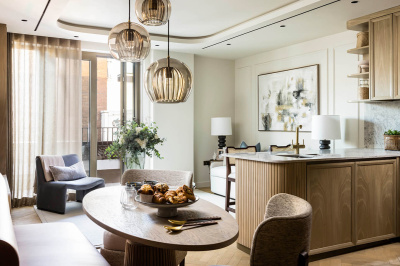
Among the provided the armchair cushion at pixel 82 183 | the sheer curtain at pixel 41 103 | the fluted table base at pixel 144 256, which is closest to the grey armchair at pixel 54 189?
the armchair cushion at pixel 82 183

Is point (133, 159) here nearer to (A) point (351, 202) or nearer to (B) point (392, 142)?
(A) point (351, 202)

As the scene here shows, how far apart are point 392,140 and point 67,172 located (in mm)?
4130

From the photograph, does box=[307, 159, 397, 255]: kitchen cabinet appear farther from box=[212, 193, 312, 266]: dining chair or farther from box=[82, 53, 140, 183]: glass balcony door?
box=[82, 53, 140, 183]: glass balcony door

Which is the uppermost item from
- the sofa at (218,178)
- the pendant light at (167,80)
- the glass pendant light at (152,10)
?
the glass pendant light at (152,10)

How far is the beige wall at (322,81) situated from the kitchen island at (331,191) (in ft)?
4.19

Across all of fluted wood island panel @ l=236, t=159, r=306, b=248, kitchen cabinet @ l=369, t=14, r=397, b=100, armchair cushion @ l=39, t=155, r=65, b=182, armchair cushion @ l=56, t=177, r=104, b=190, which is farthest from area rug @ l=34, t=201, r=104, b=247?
kitchen cabinet @ l=369, t=14, r=397, b=100

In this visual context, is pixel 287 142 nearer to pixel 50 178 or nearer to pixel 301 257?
pixel 50 178

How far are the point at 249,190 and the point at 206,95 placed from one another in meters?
3.82

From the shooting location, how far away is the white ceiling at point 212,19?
411cm

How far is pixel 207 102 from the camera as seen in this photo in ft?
23.0

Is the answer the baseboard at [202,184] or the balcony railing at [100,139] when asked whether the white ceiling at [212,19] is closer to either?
the balcony railing at [100,139]

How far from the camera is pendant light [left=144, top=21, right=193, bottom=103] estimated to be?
7.20 ft

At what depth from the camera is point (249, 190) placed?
3406 mm

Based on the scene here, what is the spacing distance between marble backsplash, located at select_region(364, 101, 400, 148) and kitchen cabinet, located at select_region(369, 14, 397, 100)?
1.25 feet
